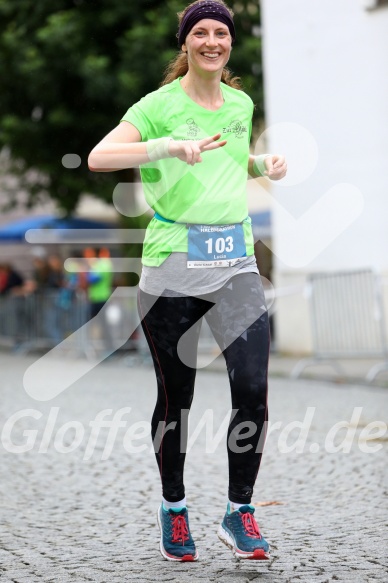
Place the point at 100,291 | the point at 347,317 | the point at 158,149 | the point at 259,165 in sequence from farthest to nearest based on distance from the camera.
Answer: the point at 100,291, the point at 347,317, the point at 259,165, the point at 158,149

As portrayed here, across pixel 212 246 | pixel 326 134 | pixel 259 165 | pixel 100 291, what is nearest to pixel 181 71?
pixel 259 165

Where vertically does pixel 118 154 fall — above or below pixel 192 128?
below

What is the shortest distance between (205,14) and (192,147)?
2.13ft

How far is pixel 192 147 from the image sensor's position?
12.3ft

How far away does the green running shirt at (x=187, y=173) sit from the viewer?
13.5ft

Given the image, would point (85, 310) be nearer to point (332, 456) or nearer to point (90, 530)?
point (332, 456)

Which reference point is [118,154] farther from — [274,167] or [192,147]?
[274,167]

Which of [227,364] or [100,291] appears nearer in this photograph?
[227,364]

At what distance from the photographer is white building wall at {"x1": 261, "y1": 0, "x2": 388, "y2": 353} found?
15.5 m

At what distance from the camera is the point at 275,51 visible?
1709 cm

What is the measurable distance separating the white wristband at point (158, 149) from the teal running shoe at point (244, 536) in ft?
4.09

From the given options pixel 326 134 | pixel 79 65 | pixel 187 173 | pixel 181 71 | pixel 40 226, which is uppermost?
pixel 79 65

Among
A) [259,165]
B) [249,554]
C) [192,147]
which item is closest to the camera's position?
[192,147]

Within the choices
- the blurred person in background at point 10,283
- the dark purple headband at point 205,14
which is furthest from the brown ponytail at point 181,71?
the blurred person in background at point 10,283
